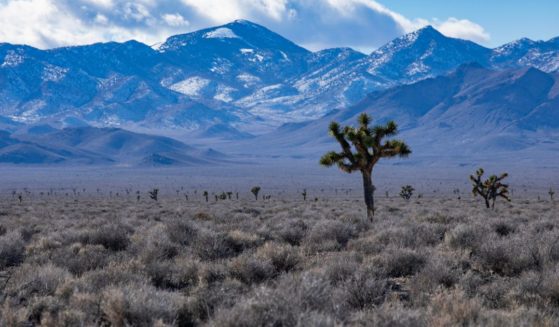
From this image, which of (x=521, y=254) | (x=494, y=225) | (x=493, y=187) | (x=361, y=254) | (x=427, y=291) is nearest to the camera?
(x=427, y=291)

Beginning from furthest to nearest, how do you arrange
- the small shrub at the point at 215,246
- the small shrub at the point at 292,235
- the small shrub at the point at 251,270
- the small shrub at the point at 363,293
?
the small shrub at the point at 292,235 < the small shrub at the point at 215,246 < the small shrub at the point at 251,270 < the small shrub at the point at 363,293

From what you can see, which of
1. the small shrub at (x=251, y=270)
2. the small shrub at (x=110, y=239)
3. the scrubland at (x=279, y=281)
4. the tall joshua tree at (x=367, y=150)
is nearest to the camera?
the scrubland at (x=279, y=281)

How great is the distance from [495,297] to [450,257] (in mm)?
2625

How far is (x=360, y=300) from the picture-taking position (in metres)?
8.60

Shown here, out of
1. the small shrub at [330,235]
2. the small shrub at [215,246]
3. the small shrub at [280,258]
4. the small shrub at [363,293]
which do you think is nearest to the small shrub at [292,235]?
the small shrub at [330,235]

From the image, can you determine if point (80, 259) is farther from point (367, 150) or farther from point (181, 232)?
point (367, 150)

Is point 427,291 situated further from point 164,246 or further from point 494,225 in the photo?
point 494,225

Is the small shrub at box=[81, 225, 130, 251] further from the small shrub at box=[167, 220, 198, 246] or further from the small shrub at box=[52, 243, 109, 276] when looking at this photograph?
the small shrub at box=[52, 243, 109, 276]

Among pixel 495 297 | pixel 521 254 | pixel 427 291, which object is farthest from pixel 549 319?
pixel 521 254

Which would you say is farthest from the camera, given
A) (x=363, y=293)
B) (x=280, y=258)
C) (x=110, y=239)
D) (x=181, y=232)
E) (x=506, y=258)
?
(x=181, y=232)

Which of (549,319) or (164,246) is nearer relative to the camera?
(549,319)

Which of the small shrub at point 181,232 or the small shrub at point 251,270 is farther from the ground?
the small shrub at point 181,232

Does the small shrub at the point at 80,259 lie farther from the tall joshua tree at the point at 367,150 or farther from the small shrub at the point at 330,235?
the tall joshua tree at the point at 367,150

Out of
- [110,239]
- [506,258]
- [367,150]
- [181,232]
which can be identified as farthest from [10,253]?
[367,150]
